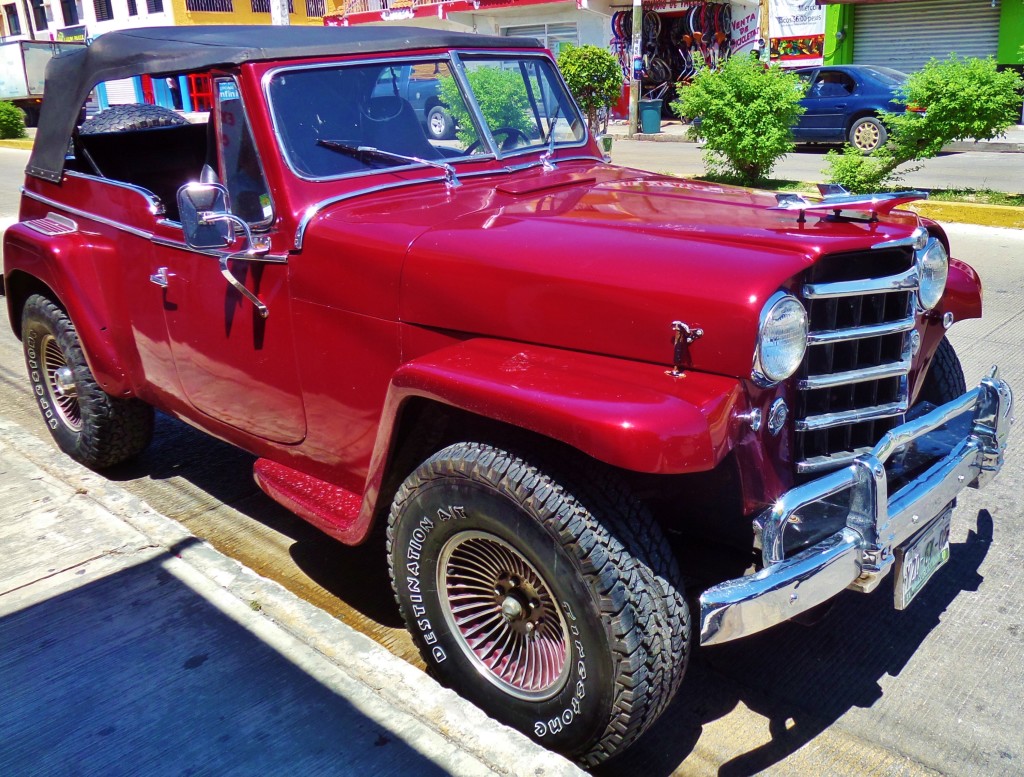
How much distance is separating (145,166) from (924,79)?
944 cm

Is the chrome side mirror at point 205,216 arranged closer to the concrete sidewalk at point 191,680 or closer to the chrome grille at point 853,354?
the concrete sidewalk at point 191,680

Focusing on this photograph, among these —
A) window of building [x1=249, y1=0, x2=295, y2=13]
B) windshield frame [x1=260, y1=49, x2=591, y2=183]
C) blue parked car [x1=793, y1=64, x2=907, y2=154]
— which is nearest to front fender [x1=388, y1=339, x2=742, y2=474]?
windshield frame [x1=260, y1=49, x2=591, y2=183]

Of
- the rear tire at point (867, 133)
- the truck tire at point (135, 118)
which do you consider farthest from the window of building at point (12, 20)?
the truck tire at point (135, 118)

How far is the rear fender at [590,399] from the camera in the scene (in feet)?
7.26

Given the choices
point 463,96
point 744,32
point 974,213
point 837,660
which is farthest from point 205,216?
point 744,32

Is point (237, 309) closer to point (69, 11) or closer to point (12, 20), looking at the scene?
point (69, 11)

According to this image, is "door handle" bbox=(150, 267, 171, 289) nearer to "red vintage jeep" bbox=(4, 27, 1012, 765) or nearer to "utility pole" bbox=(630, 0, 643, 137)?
"red vintage jeep" bbox=(4, 27, 1012, 765)

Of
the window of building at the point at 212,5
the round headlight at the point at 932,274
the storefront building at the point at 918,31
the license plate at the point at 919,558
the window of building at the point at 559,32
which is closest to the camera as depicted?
the license plate at the point at 919,558

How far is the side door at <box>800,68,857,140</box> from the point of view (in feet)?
57.1

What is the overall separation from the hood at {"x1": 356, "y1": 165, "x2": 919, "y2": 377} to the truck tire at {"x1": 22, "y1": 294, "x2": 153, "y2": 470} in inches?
84.8

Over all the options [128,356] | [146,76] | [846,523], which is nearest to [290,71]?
[146,76]

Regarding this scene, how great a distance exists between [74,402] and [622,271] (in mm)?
3279

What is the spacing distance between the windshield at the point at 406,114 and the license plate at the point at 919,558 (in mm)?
2014

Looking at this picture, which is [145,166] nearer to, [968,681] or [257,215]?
[257,215]
